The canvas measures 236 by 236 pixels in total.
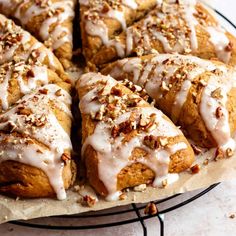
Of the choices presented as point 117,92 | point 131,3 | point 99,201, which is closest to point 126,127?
point 117,92

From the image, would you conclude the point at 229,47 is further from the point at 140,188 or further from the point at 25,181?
the point at 25,181

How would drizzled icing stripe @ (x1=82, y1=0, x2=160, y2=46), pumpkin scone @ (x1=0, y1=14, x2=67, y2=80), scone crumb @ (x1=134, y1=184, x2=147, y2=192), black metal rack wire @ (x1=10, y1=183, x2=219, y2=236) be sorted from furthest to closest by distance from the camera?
1. drizzled icing stripe @ (x1=82, y1=0, x2=160, y2=46)
2. pumpkin scone @ (x1=0, y1=14, x2=67, y2=80)
3. scone crumb @ (x1=134, y1=184, x2=147, y2=192)
4. black metal rack wire @ (x1=10, y1=183, x2=219, y2=236)

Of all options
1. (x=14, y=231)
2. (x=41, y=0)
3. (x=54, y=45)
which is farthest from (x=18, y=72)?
(x=14, y=231)

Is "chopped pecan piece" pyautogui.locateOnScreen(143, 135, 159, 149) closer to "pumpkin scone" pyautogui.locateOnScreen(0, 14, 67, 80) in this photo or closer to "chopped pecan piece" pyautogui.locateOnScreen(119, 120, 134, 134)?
"chopped pecan piece" pyautogui.locateOnScreen(119, 120, 134, 134)

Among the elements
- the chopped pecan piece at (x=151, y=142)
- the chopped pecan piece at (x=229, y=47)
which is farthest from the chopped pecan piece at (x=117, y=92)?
the chopped pecan piece at (x=229, y=47)

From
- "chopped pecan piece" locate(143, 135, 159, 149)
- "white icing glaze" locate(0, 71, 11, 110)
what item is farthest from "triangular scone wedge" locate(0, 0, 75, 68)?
"chopped pecan piece" locate(143, 135, 159, 149)

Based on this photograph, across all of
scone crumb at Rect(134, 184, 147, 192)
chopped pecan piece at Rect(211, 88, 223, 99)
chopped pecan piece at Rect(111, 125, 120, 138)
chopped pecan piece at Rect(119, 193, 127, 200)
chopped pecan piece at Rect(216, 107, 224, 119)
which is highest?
chopped pecan piece at Rect(211, 88, 223, 99)

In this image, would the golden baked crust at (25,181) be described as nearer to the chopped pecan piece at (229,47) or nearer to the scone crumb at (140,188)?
the scone crumb at (140,188)
